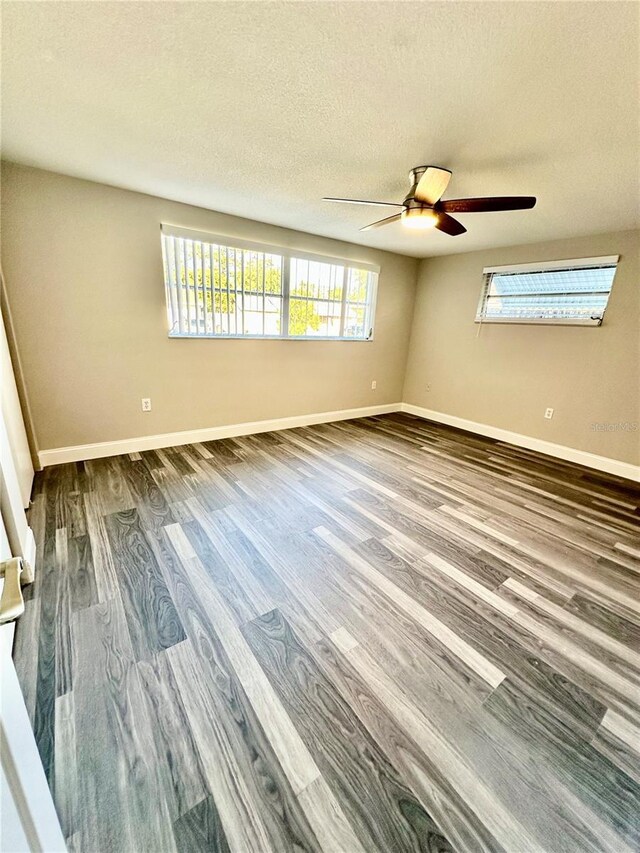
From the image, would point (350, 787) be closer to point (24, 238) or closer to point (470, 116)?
point (470, 116)

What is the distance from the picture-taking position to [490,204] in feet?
6.14

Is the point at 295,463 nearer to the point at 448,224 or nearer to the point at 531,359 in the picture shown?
the point at 448,224

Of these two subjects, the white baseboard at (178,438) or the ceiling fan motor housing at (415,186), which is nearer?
the ceiling fan motor housing at (415,186)

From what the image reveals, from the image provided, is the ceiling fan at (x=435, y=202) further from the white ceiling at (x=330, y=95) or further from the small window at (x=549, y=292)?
the small window at (x=549, y=292)

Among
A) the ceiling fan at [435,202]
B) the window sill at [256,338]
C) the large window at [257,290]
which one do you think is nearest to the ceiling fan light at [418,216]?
the ceiling fan at [435,202]

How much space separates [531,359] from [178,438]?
156 inches

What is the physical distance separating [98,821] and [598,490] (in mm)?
3732

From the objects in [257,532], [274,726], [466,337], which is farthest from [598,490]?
[274,726]

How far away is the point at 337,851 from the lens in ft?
2.74

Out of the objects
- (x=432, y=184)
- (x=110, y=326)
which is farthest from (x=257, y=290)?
(x=432, y=184)

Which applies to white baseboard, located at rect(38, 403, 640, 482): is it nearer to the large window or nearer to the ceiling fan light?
the large window

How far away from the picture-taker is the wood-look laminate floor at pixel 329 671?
0.91m

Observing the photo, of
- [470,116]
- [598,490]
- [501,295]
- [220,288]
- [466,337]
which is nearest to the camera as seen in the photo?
[470,116]

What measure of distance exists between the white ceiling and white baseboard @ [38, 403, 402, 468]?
6.81 feet
